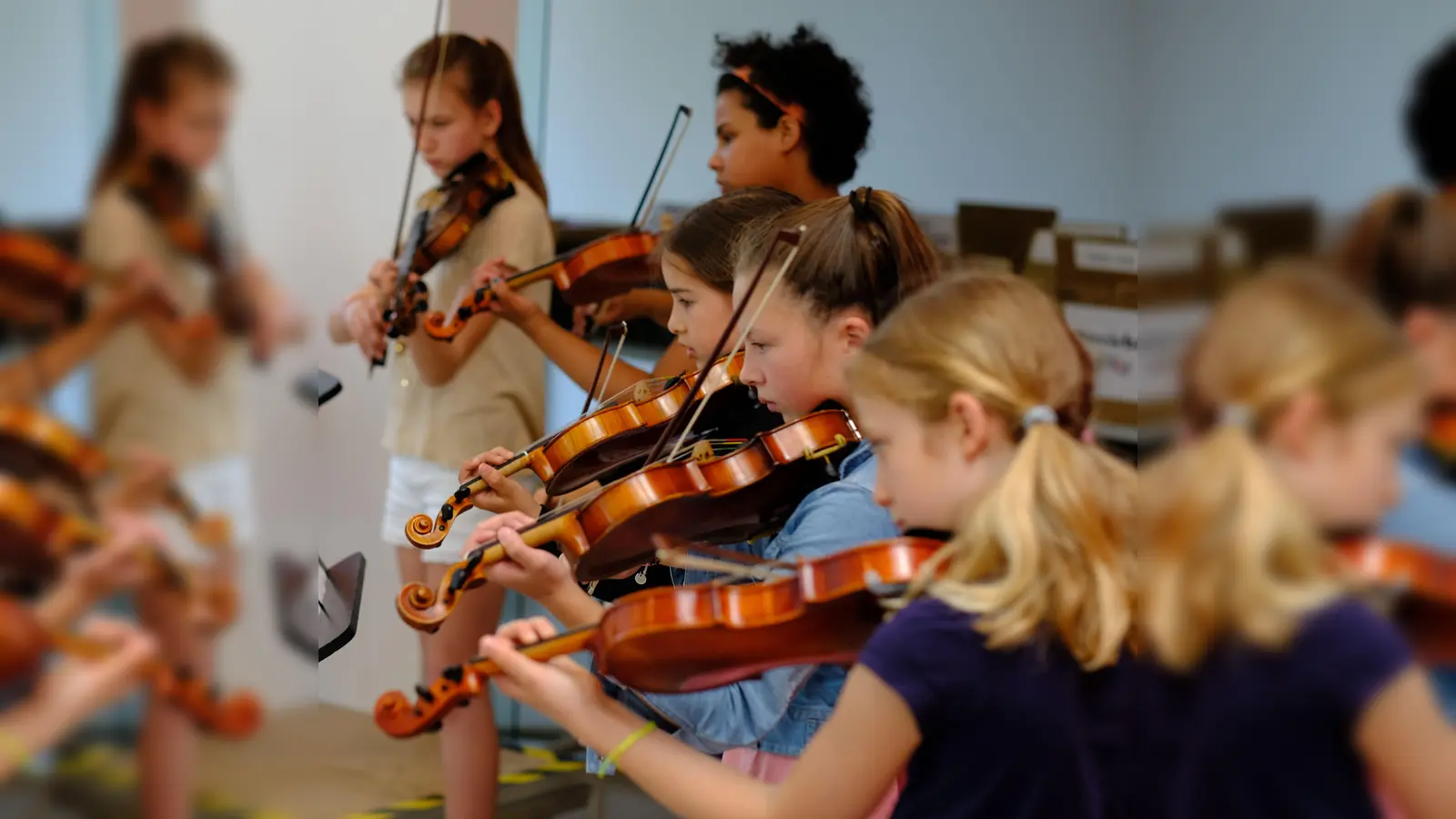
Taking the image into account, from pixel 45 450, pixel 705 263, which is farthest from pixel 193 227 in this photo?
pixel 705 263

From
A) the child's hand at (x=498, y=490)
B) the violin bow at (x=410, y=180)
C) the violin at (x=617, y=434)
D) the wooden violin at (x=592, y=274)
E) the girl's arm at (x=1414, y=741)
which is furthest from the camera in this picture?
the violin bow at (x=410, y=180)

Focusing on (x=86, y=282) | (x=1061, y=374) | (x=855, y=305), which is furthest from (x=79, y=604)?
(x=1061, y=374)

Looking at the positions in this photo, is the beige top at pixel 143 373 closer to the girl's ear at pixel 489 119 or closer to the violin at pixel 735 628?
the violin at pixel 735 628

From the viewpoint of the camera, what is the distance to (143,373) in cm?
148

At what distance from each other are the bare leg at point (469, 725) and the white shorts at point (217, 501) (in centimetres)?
71

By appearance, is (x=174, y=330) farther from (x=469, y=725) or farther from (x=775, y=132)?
(x=469, y=725)

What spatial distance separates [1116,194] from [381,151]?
1419mm

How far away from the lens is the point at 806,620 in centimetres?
A: 117

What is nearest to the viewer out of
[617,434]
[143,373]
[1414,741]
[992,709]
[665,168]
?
[1414,741]

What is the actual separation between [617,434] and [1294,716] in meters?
1.03

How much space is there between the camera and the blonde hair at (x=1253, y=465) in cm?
87

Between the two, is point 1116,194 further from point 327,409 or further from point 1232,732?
point 327,409

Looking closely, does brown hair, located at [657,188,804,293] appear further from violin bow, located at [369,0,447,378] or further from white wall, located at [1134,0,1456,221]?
violin bow, located at [369,0,447,378]

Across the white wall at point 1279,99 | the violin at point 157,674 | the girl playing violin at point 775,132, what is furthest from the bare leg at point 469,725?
the white wall at point 1279,99
